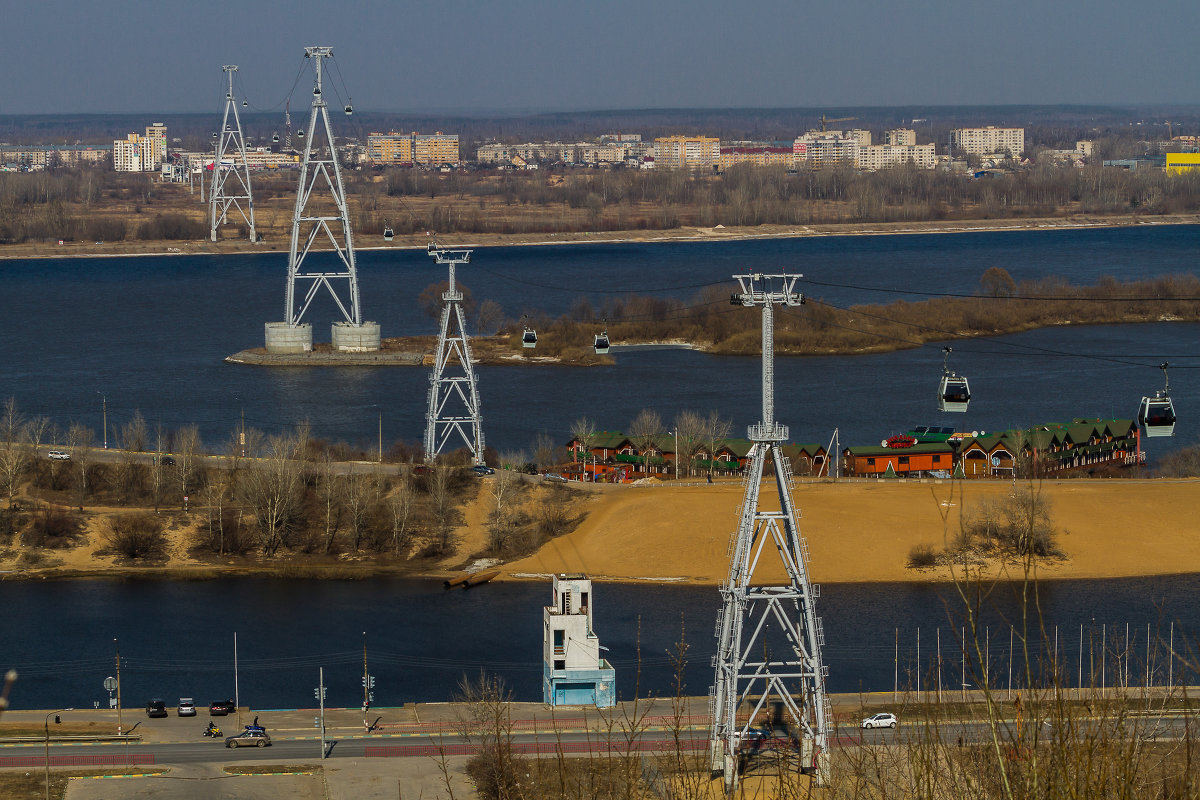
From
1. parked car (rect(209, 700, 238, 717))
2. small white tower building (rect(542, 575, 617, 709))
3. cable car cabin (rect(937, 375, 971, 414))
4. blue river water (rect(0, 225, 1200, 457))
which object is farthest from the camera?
blue river water (rect(0, 225, 1200, 457))

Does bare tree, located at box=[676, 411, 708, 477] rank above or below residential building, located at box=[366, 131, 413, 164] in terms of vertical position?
below

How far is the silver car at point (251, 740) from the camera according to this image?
11.5m

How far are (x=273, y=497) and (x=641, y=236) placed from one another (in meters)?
45.2

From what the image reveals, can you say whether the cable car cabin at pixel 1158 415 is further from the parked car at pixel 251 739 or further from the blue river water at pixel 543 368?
the blue river water at pixel 543 368

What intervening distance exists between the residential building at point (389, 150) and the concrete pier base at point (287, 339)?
A: 71437 millimetres

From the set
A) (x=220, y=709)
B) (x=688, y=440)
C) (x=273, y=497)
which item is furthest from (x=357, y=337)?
(x=220, y=709)

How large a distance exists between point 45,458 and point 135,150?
83419 mm

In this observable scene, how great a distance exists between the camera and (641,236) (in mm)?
63094

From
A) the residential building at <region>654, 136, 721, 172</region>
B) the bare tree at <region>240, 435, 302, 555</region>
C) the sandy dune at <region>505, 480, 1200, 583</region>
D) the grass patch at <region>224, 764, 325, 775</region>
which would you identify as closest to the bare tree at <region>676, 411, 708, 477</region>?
the sandy dune at <region>505, 480, 1200, 583</region>

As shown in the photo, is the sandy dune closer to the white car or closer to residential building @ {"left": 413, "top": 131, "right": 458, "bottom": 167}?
the white car

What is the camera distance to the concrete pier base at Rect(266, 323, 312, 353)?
3381 cm

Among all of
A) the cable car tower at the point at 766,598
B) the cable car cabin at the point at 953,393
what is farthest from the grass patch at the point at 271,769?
the cable car cabin at the point at 953,393

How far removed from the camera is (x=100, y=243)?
5916 cm

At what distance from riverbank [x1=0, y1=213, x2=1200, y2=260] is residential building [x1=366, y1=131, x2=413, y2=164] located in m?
44.2
